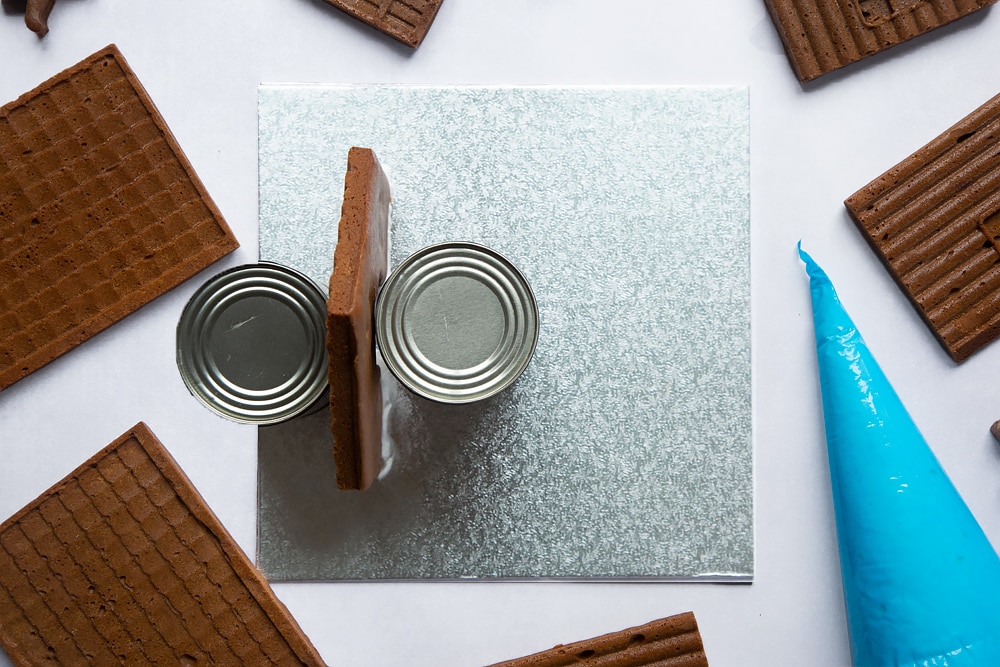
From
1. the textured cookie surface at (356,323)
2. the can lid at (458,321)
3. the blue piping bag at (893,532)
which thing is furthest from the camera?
the blue piping bag at (893,532)

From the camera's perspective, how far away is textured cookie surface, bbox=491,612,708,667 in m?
1.21

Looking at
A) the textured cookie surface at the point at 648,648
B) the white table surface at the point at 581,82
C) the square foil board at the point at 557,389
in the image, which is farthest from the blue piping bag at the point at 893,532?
the textured cookie surface at the point at 648,648

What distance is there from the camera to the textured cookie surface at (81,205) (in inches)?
49.2

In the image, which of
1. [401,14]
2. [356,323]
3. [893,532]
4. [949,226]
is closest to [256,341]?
[356,323]

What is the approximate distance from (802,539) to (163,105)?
4.07ft

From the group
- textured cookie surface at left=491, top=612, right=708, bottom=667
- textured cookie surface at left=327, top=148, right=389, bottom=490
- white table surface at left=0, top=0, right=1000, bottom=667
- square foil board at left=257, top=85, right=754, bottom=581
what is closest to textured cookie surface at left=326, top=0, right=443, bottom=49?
white table surface at left=0, top=0, right=1000, bottom=667

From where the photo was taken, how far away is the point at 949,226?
1.25 metres

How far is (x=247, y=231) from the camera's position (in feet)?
4.13

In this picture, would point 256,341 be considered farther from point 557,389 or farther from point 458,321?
point 557,389

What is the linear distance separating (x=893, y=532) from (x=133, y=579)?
1.17m

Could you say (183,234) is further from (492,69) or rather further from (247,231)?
(492,69)

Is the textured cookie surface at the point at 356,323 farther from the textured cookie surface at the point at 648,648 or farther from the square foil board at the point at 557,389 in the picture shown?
the textured cookie surface at the point at 648,648

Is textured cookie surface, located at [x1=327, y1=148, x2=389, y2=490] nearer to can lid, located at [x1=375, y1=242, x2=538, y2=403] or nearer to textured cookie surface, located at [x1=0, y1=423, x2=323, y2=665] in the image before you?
can lid, located at [x1=375, y1=242, x2=538, y2=403]

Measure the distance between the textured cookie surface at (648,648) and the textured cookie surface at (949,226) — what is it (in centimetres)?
61
